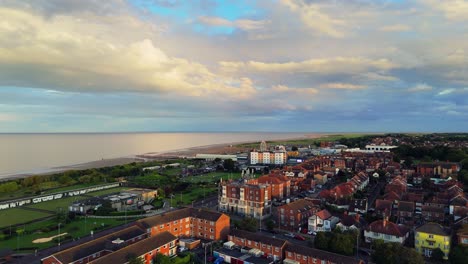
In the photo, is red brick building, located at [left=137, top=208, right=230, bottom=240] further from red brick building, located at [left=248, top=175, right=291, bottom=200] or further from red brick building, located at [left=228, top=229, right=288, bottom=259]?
red brick building, located at [left=248, top=175, right=291, bottom=200]

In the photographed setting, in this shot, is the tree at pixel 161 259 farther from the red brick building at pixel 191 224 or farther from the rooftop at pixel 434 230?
the rooftop at pixel 434 230

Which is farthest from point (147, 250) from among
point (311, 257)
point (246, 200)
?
point (246, 200)

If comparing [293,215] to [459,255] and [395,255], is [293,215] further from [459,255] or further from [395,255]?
[459,255]

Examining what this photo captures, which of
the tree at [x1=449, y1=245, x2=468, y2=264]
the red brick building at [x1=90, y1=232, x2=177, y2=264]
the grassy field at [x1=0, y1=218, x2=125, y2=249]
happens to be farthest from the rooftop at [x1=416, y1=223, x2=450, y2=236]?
the grassy field at [x1=0, y1=218, x2=125, y2=249]

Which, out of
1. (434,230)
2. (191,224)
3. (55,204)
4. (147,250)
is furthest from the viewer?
(55,204)

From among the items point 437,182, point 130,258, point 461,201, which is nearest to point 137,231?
point 130,258

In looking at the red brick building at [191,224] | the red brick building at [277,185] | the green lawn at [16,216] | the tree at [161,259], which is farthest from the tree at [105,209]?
the red brick building at [277,185]
